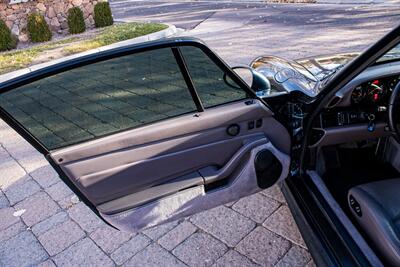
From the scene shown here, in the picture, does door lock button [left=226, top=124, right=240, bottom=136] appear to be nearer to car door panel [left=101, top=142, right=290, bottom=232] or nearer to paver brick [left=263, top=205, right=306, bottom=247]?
car door panel [left=101, top=142, right=290, bottom=232]

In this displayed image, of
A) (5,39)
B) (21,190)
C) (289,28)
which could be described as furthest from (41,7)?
(21,190)

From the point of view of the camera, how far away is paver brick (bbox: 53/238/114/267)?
2283mm

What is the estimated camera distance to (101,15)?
1113cm

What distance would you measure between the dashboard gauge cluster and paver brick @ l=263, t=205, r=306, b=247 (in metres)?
0.87

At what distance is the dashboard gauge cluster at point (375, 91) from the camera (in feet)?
6.84

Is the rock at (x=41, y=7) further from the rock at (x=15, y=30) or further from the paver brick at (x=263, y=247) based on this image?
the paver brick at (x=263, y=247)

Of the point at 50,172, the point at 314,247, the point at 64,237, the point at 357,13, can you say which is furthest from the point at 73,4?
the point at 314,247

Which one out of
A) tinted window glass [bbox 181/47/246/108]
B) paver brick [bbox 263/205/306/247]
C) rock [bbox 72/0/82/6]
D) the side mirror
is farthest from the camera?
rock [bbox 72/0/82/6]

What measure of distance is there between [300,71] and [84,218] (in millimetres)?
1907

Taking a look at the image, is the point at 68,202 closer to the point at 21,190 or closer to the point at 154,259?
the point at 21,190

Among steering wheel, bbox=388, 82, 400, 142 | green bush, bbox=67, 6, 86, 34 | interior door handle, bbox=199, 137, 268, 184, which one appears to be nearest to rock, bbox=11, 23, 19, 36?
green bush, bbox=67, 6, 86, 34

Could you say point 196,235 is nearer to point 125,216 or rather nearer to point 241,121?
point 125,216

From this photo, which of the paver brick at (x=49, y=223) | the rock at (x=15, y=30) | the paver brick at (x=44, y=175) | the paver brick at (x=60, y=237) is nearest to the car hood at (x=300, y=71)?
the paver brick at (x=60, y=237)

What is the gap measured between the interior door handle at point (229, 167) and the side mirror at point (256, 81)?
29cm
